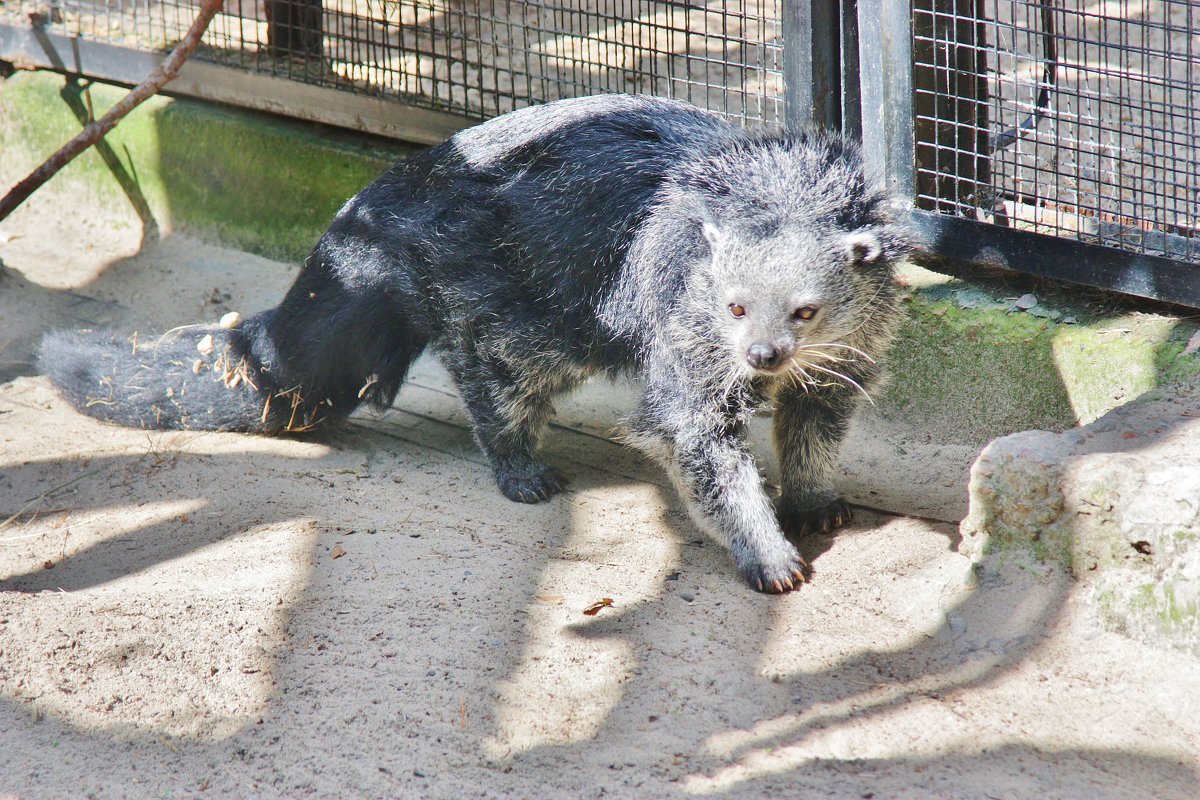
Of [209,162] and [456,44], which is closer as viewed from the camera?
[209,162]

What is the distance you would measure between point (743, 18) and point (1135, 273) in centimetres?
187

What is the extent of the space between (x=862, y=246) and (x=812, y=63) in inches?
49.4

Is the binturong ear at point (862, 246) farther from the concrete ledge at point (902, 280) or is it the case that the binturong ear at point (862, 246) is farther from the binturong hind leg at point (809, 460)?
the concrete ledge at point (902, 280)

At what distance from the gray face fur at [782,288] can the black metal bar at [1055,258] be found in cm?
76

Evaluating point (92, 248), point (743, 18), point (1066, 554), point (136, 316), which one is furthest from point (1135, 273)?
point (92, 248)

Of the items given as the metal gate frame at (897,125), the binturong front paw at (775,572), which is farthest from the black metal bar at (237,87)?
the binturong front paw at (775,572)

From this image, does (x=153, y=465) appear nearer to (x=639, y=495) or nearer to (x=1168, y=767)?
(x=639, y=495)

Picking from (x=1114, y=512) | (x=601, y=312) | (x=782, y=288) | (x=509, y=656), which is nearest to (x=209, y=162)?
(x=601, y=312)

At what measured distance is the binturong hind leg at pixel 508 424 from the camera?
4387 millimetres

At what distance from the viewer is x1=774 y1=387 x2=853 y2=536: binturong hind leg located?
13.2 ft

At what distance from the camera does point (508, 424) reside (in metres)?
4.46

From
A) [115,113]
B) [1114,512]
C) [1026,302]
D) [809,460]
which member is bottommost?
[809,460]

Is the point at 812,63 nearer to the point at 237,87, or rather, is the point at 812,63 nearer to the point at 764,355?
the point at 764,355

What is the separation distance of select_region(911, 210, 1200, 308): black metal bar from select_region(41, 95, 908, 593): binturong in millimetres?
751
